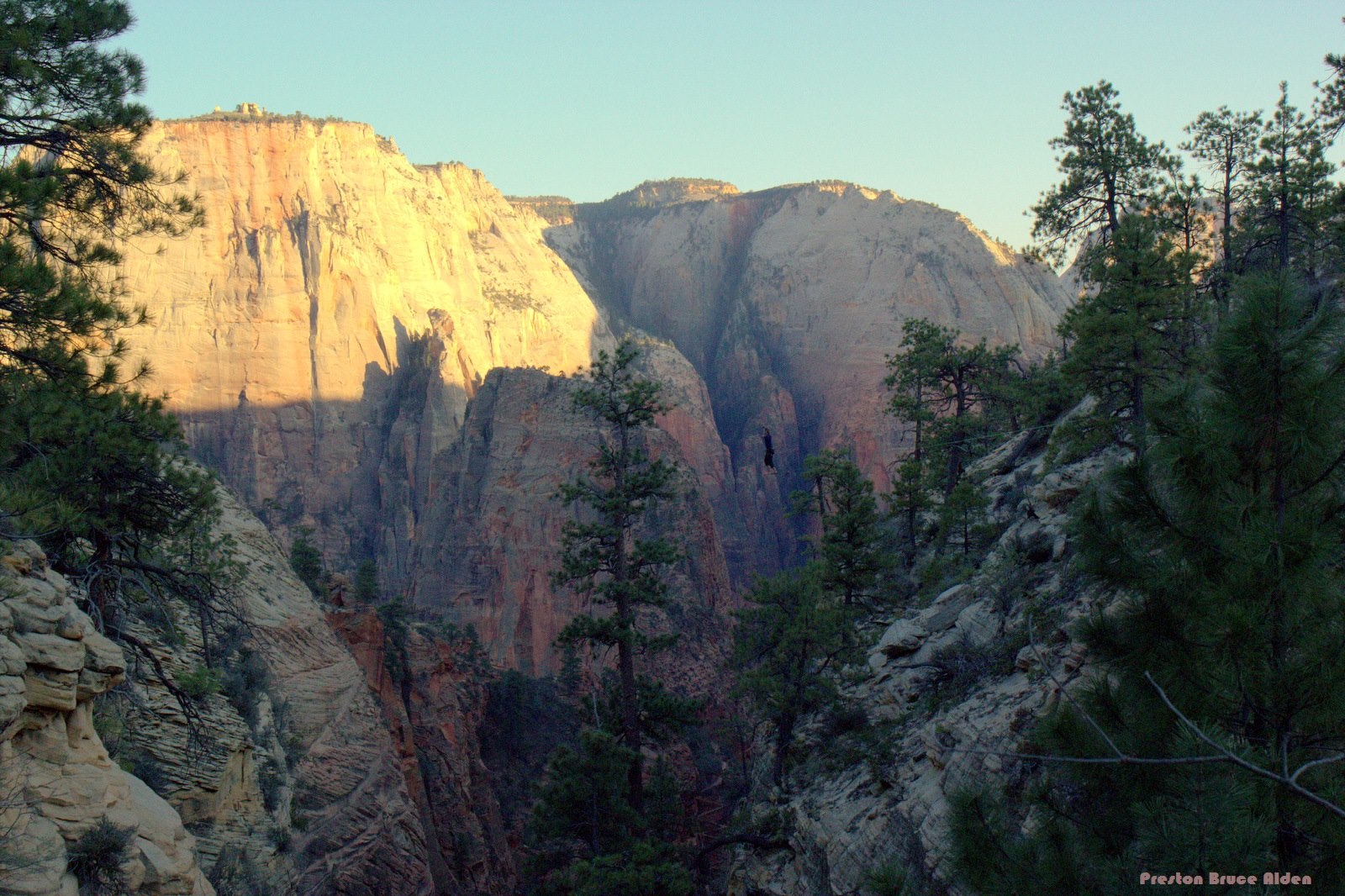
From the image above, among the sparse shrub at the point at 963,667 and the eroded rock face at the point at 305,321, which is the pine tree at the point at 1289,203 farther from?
the eroded rock face at the point at 305,321

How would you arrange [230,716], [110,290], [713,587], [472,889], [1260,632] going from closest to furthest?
[1260,632] → [110,290] → [230,716] → [472,889] → [713,587]

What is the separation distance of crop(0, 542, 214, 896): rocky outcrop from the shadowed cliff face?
74.6 metres

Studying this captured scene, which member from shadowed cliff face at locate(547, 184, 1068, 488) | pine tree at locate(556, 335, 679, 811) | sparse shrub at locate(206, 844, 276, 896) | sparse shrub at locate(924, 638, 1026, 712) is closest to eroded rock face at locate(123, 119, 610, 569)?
shadowed cliff face at locate(547, 184, 1068, 488)

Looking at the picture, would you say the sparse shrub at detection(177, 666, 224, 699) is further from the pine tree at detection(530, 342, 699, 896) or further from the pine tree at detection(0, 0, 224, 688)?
the pine tree at detection(530, 342, 699, 896)

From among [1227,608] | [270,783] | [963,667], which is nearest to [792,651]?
[963,667]

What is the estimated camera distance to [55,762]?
7.92 meters

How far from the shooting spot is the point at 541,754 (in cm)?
3950

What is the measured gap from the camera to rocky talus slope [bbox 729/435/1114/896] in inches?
520

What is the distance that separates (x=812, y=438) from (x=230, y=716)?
78.9m

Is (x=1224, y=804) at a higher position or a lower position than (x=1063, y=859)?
higher

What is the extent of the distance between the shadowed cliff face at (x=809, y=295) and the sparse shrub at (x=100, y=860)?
75.4 metres

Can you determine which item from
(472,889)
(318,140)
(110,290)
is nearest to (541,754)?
(472,889)

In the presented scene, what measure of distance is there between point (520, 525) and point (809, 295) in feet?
163

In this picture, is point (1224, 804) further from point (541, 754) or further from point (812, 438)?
point (812, 438)
